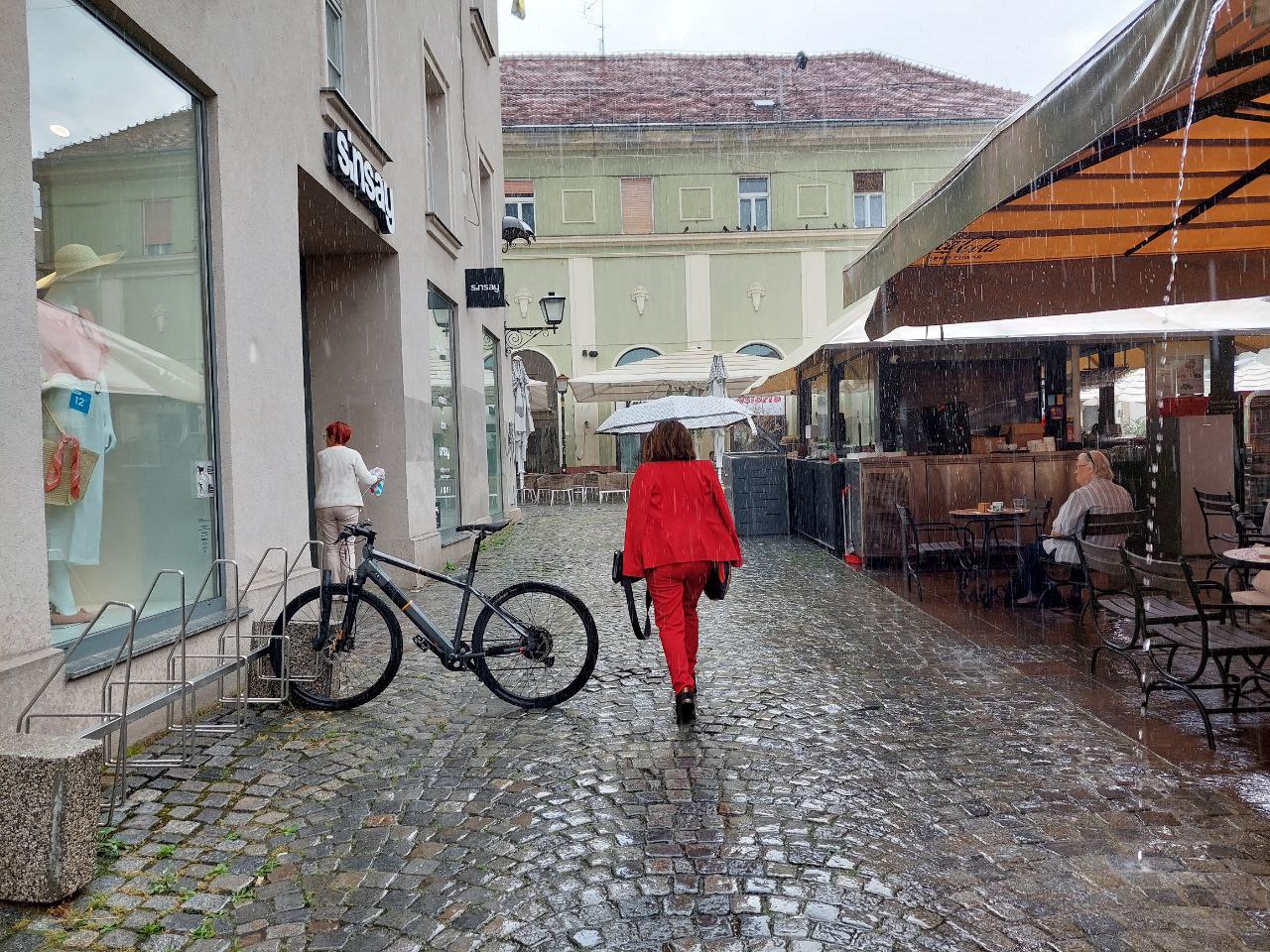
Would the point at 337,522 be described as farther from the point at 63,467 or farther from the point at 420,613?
the point at 63,467

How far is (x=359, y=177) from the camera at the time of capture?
8922 mm

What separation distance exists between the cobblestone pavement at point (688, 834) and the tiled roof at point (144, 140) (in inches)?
128

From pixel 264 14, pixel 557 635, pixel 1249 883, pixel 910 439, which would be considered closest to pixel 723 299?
pixel 910 439

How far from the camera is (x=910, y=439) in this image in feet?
49.5

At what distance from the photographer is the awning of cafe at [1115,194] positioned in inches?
153

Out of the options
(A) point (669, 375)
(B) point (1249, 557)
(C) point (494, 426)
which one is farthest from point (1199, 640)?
(A) point (669, 375)

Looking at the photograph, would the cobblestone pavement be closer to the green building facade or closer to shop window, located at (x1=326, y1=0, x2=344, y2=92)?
shop window, located at (x1=326, y1=0, x2=344, y2=92)

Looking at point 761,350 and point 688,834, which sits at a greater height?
point 761,350

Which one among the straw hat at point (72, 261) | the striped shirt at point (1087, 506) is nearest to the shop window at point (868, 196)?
the striped shirt at point (1087, 506)

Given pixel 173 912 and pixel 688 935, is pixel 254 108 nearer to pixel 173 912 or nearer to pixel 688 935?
pixel 173 912

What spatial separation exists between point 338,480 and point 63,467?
374 cm

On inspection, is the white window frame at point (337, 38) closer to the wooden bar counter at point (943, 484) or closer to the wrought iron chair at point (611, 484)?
the wooden bar counter at point (943, 484)

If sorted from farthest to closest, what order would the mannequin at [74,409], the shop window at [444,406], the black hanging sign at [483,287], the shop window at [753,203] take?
the shop window at [753,203] → the black hanging sign at [483,287] → the shop window at [444,406] → the mannequin at [74,409]

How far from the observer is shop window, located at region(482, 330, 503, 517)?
17.9 meters
